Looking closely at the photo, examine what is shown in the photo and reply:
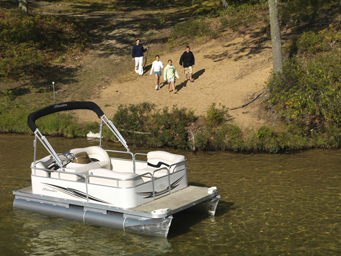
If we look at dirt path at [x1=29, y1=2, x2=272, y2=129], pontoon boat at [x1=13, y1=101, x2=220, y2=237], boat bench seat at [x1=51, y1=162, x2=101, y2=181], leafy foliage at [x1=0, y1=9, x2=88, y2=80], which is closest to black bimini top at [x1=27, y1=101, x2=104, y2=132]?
pontoon boat at [x1=13, y1=101, x2=220, y2=237]

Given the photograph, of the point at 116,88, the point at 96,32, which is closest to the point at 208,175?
the point at 116,88

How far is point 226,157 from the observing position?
17.7 meters

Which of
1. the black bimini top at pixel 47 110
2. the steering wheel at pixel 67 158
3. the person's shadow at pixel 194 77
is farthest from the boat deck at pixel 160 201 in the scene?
the person's shadow at pixel 194 77

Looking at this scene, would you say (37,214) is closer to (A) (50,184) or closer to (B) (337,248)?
(A) (50,184)

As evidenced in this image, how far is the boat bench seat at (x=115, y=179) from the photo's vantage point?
10.5m

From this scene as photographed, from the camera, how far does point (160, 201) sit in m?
11.0

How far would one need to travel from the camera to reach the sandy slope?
22891 millimetres

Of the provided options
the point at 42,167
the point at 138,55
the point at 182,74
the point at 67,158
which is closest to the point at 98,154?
the point at 67,158

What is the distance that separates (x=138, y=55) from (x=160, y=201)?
58.4 feet

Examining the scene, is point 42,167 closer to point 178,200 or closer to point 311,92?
point 178,200

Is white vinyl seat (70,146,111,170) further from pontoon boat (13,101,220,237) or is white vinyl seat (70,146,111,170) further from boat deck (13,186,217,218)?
boat deck (13,186,217,218)

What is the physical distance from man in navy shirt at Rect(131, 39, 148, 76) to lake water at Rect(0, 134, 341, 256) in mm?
13080

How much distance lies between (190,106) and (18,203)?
1210 centimetres

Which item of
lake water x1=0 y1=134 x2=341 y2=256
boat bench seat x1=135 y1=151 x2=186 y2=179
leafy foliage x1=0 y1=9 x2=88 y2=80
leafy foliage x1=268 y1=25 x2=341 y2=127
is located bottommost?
lake water x1=0 y1=134 x2=341 y2=256
